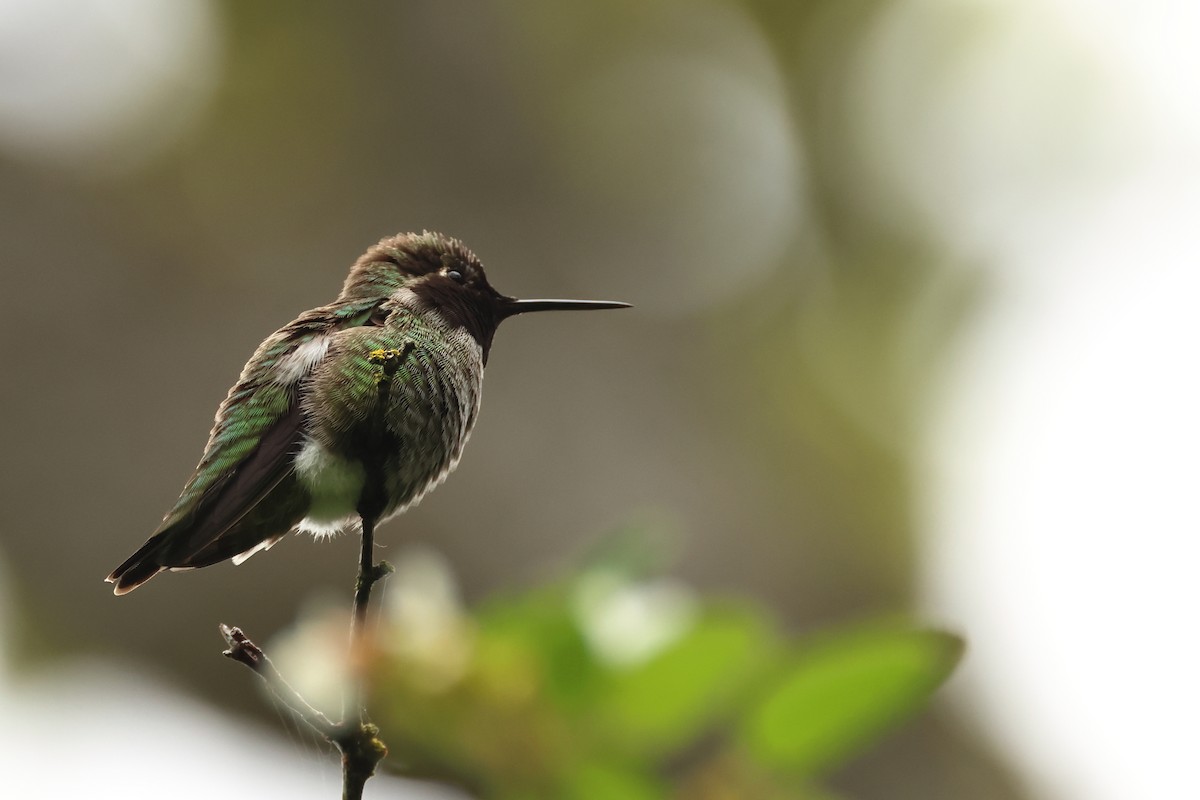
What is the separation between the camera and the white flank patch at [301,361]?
1.81m

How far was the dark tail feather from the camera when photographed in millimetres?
1356

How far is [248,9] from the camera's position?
643 centimetres

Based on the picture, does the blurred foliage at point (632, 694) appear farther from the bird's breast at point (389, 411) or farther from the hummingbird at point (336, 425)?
the bird's breast at point (389, 411)

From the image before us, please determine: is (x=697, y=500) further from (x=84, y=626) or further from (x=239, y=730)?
(x=84, y=626)

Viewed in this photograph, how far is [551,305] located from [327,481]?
1.86ft

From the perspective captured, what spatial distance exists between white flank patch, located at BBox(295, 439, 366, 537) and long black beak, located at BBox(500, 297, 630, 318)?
451 mm

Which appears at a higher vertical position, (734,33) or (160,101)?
(734,33)

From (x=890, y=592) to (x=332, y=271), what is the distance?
3.62 m

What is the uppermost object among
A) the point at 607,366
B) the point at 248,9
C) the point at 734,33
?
the point at 734,33

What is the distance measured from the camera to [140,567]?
4.58 ft

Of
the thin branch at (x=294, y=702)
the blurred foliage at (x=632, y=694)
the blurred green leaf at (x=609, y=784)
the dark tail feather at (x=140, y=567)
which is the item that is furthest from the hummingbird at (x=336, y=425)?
the blurred green leaf at (x=609, y=784)

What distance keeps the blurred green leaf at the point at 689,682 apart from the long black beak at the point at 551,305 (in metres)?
0.77

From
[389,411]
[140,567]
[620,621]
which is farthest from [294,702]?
[389,411]

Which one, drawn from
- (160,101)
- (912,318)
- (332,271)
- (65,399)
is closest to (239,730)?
(65,399)
